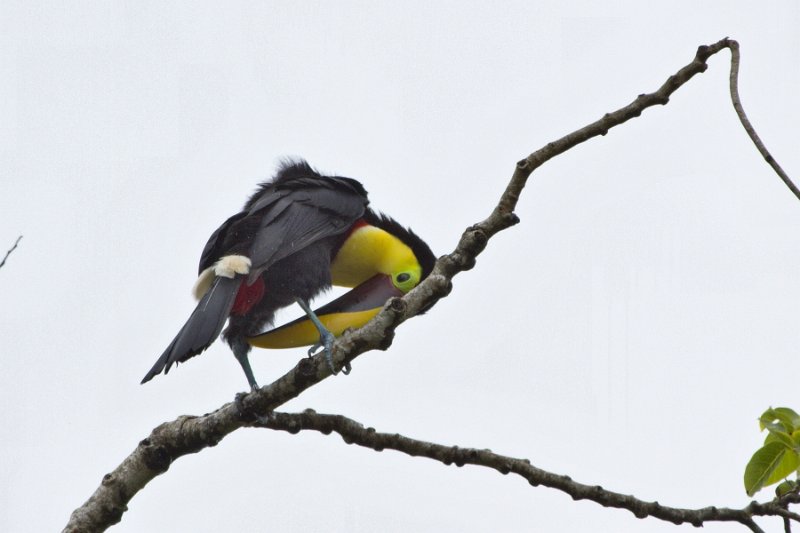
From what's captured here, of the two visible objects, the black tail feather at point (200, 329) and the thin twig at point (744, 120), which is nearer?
the thin twig at point (744, 120)

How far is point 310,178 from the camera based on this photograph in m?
5.30

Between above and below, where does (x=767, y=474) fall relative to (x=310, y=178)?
below

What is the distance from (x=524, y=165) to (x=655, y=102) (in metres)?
0.49


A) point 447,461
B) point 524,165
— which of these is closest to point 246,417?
point 447,461

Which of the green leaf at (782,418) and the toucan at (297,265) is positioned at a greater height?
the toucan at (297,265)

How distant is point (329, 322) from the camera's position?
480cm

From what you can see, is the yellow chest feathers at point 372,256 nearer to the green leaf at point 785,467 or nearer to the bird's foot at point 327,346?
the bird's foot at point 327,346

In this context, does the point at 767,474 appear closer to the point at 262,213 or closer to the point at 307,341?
the point at 307,341

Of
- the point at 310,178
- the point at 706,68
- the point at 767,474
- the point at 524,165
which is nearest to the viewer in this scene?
the point at 767,474

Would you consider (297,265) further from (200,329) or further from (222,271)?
(200,329)

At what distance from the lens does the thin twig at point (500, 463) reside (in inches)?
123

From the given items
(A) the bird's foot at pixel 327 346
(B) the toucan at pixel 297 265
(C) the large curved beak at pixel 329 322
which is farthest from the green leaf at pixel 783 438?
(C) the large curved beak at pixel 329 322

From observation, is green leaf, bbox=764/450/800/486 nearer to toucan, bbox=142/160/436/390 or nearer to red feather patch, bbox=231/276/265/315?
toucan, bbox=142/160/436/390

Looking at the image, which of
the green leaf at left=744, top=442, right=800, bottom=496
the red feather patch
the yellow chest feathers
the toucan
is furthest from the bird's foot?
the green leaf at left=744, top=442, right=800, bottom=496
